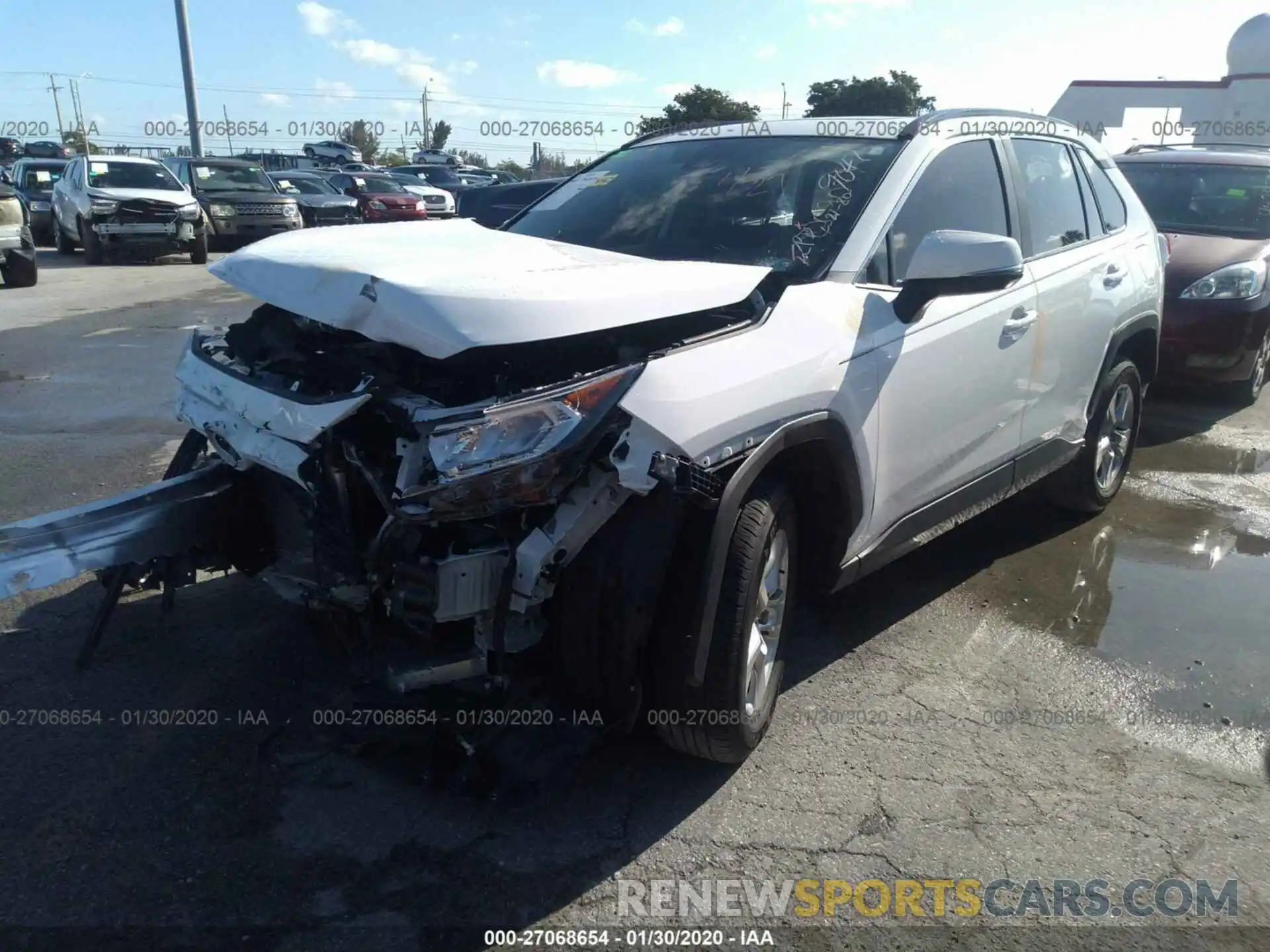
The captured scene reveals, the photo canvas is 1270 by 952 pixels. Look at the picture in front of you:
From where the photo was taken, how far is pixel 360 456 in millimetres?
2631

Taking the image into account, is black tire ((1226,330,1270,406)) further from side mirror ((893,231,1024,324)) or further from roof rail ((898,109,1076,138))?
side mirror ((893,231,1024,324))

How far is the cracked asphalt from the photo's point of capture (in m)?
2.52

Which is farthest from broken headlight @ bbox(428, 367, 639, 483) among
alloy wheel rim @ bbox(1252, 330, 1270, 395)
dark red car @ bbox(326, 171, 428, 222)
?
dark red car @ bbox(326, 171, 428, 222)

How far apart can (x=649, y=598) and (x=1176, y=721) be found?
2104 mm

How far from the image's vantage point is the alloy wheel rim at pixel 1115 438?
201 inches

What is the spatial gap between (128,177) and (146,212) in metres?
1.26

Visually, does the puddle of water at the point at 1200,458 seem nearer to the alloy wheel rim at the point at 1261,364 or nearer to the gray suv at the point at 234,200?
the alloy wheel rim at the point at 1261,364

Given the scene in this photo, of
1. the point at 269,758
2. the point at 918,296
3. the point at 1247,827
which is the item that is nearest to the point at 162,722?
the point at 269,758

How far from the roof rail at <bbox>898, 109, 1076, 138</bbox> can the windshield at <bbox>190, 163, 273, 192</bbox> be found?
17481 mm

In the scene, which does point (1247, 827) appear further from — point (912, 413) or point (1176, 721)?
point (912, 413)

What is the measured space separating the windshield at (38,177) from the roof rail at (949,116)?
22.6 m

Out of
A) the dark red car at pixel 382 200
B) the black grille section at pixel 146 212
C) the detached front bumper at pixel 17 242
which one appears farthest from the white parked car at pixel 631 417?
the dark red car at pixel 382 200

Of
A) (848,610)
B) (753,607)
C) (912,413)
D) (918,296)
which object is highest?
(918,296)

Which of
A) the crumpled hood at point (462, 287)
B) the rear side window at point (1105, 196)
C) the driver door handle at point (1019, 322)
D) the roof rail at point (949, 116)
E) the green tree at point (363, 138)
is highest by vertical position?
the roof rail at point (949, 116)
